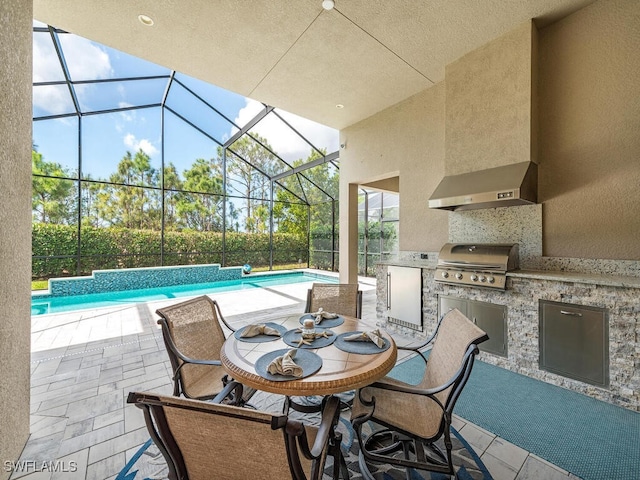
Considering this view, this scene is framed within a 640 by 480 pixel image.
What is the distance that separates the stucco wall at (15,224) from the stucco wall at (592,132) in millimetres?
4624

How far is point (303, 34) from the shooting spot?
124 inches

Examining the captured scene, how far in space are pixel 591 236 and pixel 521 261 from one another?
65 centimetres

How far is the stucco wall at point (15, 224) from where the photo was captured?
61.4 inches

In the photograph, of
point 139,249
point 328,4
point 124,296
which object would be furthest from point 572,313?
point 139,249

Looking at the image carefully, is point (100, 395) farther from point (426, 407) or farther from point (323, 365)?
point (426, 407)

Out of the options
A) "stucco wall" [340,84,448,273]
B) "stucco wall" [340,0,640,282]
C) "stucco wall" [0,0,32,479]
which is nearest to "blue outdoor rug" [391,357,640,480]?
"stucco wall" [340,0,640,282]

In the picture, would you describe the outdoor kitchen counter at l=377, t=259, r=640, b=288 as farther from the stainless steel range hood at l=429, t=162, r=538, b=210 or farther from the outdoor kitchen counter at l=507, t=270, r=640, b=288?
the stainless steel range hood at l=429, t=162, r=538, b=210

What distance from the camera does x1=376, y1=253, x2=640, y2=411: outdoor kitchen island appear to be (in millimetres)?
2172

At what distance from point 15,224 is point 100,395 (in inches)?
64.1

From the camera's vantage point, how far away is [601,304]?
2297mm

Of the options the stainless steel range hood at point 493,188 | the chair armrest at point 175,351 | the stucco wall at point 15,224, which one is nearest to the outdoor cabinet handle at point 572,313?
the stainless steel range hood at point 493,188

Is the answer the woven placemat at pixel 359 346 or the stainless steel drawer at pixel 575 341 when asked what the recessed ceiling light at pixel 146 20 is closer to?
the woven placemat at pixel 359 346

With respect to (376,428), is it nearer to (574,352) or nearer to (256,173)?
(574,352)

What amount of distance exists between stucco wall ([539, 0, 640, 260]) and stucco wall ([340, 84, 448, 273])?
4.23 ft
